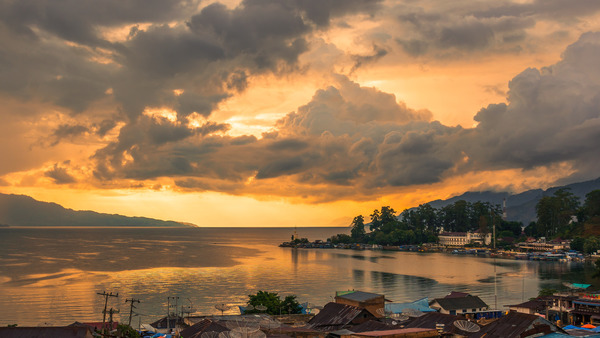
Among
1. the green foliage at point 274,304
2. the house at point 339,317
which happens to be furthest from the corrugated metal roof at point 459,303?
the green foliage at point 274,304

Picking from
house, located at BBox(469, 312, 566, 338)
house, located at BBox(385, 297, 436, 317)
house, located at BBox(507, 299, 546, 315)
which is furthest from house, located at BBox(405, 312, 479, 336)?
house, located at BBox(507, 299, 546, 315)

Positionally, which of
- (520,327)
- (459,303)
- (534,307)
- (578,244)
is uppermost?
(578,244)

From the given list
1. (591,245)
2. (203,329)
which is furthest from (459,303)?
(591,245)

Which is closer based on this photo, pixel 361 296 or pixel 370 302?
pixel 370 302

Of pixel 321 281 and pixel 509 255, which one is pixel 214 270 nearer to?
pixel 321 281

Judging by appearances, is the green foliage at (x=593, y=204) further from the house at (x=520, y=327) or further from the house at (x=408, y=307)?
the house at (x=520, y=327)

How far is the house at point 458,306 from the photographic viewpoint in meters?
60.3

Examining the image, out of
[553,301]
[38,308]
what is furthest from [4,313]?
[553,301]

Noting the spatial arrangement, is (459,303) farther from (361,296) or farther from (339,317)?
(339,317)

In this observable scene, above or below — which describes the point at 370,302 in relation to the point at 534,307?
above

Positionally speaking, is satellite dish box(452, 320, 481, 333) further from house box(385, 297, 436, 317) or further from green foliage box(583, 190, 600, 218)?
green foliage box(583, 190, 600, 218)

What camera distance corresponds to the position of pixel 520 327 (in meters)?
30.8

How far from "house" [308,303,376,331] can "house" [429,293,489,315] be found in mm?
17984

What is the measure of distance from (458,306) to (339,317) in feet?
77.5
